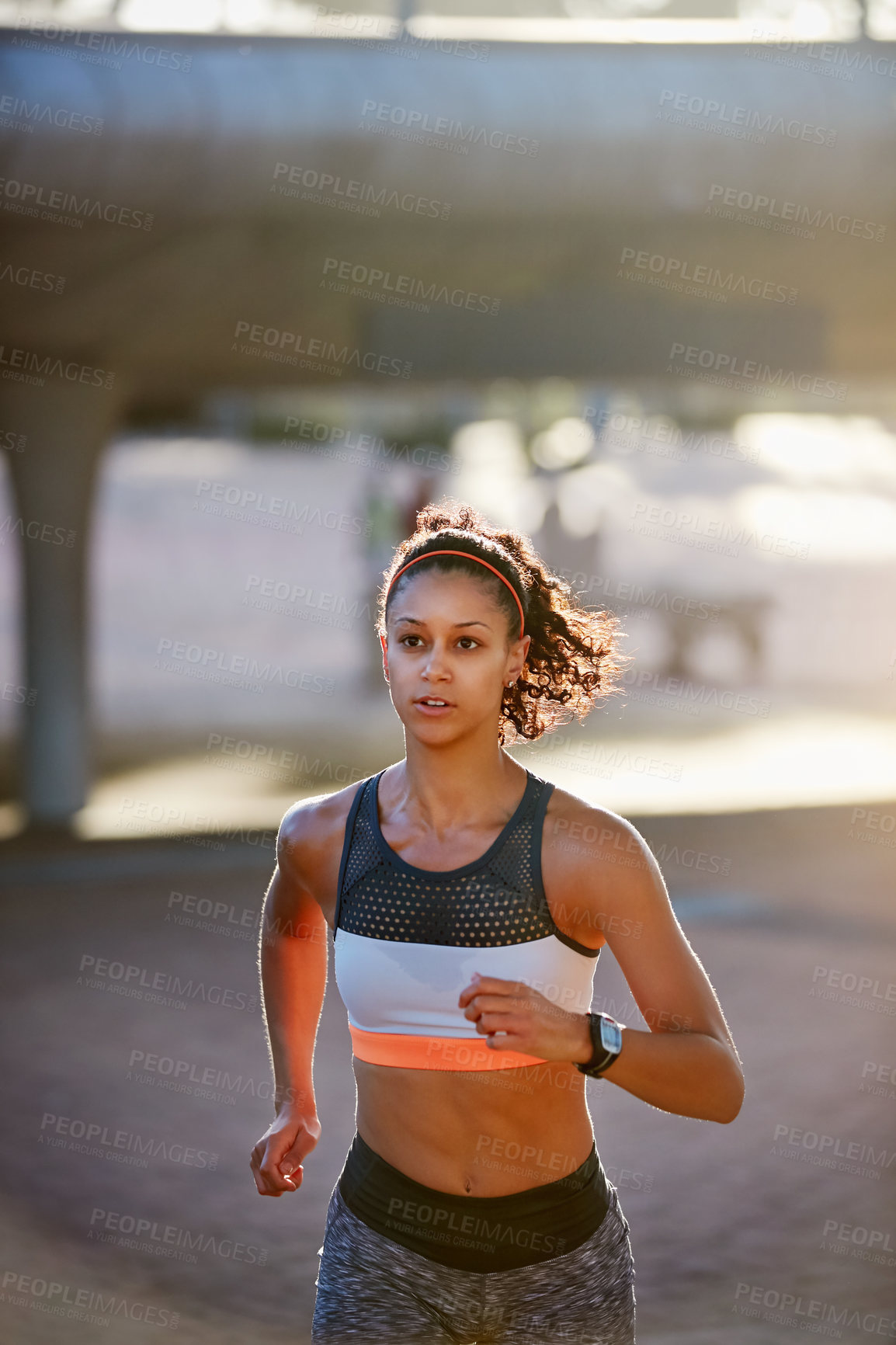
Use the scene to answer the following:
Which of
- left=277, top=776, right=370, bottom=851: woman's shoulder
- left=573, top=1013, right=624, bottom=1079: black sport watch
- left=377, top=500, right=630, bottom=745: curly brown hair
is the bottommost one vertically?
left=573, top=1013, right=624, bottom=1079: black sport watch

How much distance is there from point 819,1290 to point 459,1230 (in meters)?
3.39

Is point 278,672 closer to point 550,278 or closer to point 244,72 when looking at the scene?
point 550,278

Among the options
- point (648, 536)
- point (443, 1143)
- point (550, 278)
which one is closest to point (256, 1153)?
point (443, 1143)

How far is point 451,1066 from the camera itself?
2.59m

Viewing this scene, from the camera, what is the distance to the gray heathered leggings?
8.33 feet

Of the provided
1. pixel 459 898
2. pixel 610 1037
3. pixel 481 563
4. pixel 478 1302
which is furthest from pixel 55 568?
pixel 610 1037

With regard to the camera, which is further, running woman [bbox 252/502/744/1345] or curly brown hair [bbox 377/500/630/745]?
curly brown hair [bbox 377/500/630/745]

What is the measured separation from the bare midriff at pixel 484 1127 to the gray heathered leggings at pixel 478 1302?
151 mm

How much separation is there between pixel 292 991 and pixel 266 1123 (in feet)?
13.5

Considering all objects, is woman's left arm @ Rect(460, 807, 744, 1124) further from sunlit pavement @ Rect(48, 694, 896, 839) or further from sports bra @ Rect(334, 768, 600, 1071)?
sunlit pavement @ Rect(48, 694, 896, 839)

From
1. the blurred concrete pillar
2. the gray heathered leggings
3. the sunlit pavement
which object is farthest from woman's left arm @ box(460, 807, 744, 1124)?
the sunlit pavement

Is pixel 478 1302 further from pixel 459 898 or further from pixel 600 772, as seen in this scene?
pixel 600 772

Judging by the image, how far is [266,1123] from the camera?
691cm

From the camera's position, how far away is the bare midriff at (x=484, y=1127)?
2590 mm
